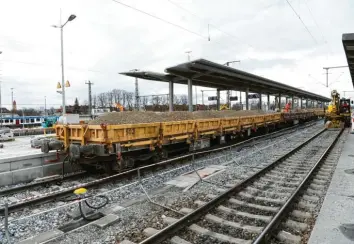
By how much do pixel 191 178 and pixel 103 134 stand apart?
293 cm

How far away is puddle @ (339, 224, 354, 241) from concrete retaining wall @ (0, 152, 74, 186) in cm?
877

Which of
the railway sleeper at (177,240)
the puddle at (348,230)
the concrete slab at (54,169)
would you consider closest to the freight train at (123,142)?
the concrete slab at (54,169)

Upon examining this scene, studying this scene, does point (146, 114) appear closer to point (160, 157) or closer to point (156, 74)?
point (160, 157)

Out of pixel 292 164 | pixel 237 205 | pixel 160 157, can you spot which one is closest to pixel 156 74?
pixel 160 157

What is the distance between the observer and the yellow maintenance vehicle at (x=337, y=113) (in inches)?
1083

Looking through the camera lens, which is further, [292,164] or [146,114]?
[146,114]

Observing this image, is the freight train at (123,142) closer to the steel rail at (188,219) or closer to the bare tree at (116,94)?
the steel rail at (188,219)

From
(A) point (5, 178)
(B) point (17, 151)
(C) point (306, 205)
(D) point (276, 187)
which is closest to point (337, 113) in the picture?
(D) point (276, 187)

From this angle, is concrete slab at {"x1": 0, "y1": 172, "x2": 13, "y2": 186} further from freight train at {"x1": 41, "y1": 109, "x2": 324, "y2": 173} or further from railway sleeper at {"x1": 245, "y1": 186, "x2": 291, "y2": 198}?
railway sleeper at {"x1": 245, "y1": 186, "x2": 291, "y2": 198}

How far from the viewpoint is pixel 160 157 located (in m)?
11.1

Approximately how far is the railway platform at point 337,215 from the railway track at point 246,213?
0.33 metres

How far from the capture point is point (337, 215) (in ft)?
17.6

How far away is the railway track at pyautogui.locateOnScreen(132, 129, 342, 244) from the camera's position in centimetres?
468

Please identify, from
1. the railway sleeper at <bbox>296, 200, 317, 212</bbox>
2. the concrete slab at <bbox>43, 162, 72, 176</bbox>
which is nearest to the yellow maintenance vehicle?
the railway sleeper at <bbox>296, 200, 317, 212</bbox>
